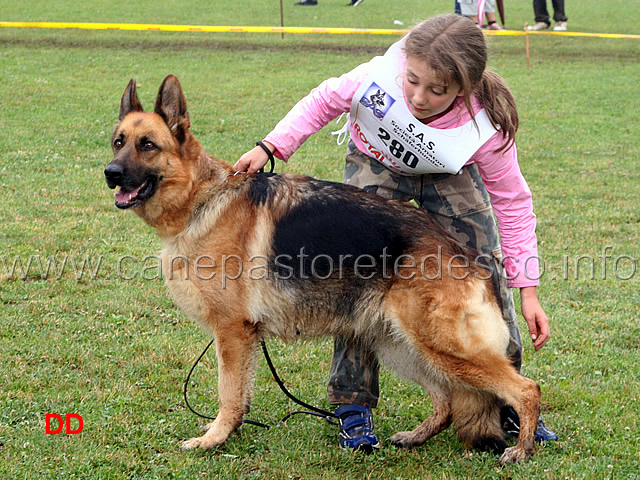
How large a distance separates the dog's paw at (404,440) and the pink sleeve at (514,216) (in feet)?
3.20

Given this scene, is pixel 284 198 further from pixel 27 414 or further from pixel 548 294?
pixel 548 294

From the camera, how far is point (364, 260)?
11.3 ft

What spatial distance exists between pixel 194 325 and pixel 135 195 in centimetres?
178

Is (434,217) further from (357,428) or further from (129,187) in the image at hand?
(129,187)

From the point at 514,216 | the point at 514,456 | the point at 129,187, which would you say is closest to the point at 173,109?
the point at 129,187

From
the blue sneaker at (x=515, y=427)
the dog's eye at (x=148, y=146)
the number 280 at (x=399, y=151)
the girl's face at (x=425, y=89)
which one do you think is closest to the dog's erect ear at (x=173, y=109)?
the dog's eye at (x=148, y=146)

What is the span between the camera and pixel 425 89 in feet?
10.8

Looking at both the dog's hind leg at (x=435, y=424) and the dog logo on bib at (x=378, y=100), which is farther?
the dog's hind leg at (x=435, y=424)

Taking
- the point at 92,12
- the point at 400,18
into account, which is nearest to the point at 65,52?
the point at 92,12

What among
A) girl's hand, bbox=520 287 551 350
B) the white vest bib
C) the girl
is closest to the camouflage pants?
the girl

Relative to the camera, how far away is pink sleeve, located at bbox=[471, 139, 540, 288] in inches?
142

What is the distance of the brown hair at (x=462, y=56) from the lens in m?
3.22

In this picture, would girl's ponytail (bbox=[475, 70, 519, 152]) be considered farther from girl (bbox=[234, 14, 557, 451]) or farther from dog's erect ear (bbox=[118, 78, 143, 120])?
dog's erect ear (bbox=[118, 78, 143, 120])

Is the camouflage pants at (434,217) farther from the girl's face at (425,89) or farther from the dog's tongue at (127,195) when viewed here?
the dog's tongue at (127,195)
